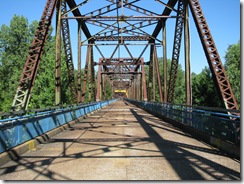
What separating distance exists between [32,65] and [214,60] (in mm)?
8410

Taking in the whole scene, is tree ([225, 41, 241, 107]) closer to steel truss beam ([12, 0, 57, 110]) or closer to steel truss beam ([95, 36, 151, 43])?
steel truss beam ([95, 36, 151, 43])

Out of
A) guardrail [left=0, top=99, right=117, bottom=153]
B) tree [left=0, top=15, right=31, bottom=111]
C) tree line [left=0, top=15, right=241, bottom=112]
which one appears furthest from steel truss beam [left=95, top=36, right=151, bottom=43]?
tree [left=0, top=15, right=31, bottom=111]

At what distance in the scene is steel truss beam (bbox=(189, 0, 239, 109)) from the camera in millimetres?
11567

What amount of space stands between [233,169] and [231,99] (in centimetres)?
557

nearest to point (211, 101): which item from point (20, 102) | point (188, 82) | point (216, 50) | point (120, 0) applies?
point (120, 0)

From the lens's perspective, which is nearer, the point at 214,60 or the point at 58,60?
the point at 214,60

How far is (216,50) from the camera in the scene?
42.2 feet

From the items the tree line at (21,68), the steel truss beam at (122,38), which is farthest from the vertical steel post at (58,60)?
the tree line at (21,68)

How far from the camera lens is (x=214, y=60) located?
41.6ft

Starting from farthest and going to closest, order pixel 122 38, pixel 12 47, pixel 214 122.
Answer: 1. pixel 12 47
2. pixel 122 38
3. pixel 214 122

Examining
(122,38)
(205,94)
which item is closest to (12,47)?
(122,38)

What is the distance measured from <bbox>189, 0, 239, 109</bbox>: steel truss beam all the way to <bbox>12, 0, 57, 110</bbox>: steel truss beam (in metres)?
7.35

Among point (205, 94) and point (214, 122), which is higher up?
point (205, 94)

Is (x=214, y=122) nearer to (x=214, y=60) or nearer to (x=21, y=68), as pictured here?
(x=214, y=60)
